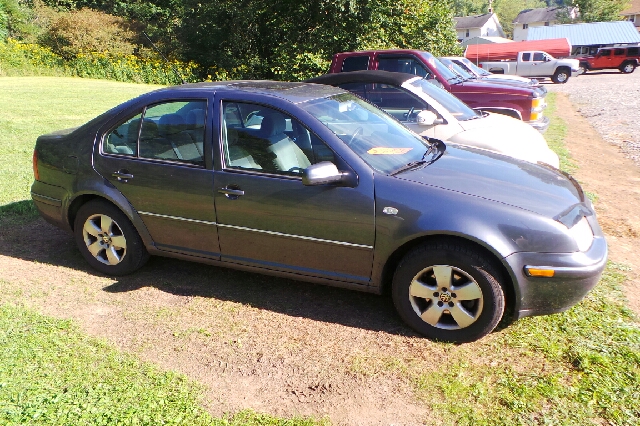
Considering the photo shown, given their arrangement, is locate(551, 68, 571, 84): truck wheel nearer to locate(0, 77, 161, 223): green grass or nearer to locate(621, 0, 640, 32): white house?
locate(0, 77, 161, 223): green grass

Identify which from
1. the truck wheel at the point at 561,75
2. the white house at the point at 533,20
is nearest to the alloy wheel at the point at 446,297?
the truck wheel at the point at 561,75

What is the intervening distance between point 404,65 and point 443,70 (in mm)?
729

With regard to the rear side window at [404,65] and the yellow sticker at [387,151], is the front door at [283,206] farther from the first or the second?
the rear side window at [404,65]

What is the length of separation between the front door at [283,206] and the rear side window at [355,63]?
23.6 ft

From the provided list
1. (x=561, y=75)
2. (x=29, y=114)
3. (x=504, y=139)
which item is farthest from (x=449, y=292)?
(x=561, y=75)

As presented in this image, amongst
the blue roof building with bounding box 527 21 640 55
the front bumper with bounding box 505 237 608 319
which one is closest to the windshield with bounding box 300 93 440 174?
the front bumper with bounding box 505 237 608 319

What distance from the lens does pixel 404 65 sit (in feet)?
34.3

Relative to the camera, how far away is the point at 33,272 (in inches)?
191

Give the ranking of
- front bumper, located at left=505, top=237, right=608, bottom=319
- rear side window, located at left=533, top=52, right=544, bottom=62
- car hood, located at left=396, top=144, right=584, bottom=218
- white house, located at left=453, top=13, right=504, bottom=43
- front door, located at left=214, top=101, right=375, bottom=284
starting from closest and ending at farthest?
1. front bumper, located at left=505, top=237, right=608, bottom=319
2. car hood, located at left=396, top=144, right=584, bottom=218
3. front door, located at left=214, top=101, right=375, bottom=284
4. rear side window, located at left=533, top=52, right=544, bottom=62
5. white house, located at left=453, top=13, right=504, bottom=43

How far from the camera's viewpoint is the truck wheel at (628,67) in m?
36.0

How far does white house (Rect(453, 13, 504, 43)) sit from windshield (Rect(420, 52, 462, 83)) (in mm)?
76960

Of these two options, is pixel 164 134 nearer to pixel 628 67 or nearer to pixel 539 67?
pixel 539 67

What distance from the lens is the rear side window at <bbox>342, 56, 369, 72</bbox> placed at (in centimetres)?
1095

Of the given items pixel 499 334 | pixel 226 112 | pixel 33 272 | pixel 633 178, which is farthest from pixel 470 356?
pixel 633 178
